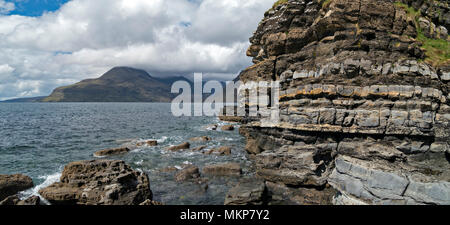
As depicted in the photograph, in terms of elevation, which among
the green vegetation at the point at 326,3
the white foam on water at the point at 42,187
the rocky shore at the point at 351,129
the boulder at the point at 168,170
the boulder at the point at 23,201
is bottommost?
the white foam on water at the point at 42,187

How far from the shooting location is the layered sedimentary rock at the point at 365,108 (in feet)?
50.1

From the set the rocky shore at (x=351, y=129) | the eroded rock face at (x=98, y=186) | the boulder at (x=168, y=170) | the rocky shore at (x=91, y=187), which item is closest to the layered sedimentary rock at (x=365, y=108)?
the rocky shore at (x=351, y=129)

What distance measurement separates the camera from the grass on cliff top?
1817cm

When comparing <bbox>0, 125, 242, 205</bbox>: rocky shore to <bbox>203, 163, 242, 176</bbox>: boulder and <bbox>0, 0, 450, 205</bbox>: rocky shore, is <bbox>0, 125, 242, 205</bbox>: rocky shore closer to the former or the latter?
<bbox>0, 0, 450, 205</bbox>: rocky shore

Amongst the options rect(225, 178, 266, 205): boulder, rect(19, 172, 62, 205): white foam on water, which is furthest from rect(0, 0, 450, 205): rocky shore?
rect(19, 172, 62, 205): white foam on water

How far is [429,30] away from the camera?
2039 cm

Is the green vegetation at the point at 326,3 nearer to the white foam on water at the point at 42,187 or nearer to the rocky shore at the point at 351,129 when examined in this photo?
the rocky shore at the point at 351,129

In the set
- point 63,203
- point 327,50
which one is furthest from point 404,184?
point 63,203

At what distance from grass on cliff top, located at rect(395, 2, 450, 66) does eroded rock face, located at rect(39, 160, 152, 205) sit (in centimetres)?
2521

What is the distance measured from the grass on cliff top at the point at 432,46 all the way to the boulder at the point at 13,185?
34.8 meters

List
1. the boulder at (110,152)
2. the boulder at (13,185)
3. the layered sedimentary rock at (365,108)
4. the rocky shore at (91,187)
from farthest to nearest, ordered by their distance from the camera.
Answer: the boulder at (110,152) → the boulder at (13,185) → the layered sedimentary rock at (365,108) → the rocky shore at (91,187)

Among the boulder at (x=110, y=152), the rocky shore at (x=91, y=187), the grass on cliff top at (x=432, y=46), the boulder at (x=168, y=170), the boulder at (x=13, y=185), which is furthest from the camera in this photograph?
the boulder at (x=110, y=152)

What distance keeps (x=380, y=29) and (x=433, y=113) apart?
8056 mm

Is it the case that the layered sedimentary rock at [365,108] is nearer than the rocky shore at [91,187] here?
No
